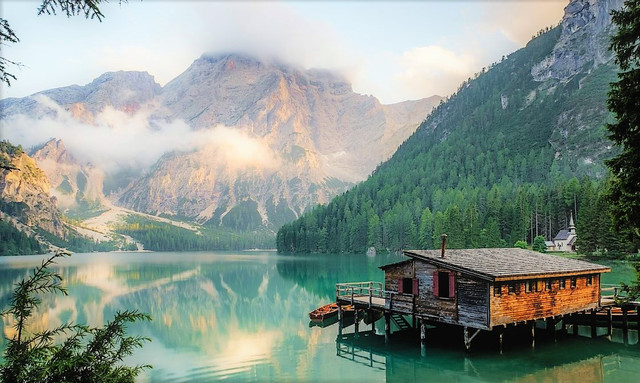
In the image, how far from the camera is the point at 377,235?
187750 mm

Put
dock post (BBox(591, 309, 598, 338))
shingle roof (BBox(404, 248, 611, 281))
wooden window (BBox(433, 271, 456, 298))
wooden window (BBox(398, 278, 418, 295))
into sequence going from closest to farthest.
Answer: shingle roof (BBox(404, 248, 611, 281))
wooden window (BBox(433, 271, 456, 298))
wooden window (BBox(398, 278, 418, 295))
dock post (BBox(591, 309, 598, 338))

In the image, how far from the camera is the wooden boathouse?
107 ft

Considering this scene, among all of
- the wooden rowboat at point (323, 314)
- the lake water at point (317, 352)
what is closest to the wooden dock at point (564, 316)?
the lake water at point (317, 352)

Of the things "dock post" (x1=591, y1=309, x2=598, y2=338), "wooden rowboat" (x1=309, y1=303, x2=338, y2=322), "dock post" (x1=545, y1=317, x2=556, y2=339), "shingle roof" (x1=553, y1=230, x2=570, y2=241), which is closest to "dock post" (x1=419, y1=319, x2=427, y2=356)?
"dock post" (x1=545, y1=317, x2=556, y2=339)

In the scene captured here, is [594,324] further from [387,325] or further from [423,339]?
[387,325]

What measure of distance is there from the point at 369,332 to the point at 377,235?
145427 mm

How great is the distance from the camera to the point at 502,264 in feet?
117

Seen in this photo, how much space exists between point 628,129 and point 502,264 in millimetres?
18993

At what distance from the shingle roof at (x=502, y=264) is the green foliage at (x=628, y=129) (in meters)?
13.7

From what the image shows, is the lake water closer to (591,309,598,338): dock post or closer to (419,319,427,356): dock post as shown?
(419,319,427,356): dock post

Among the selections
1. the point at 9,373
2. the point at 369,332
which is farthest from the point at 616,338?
the point at 9,373

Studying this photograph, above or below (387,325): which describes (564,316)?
above

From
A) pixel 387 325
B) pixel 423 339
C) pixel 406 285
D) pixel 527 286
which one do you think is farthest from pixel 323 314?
pixel 527 286

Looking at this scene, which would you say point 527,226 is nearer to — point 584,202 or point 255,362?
point 584,202
